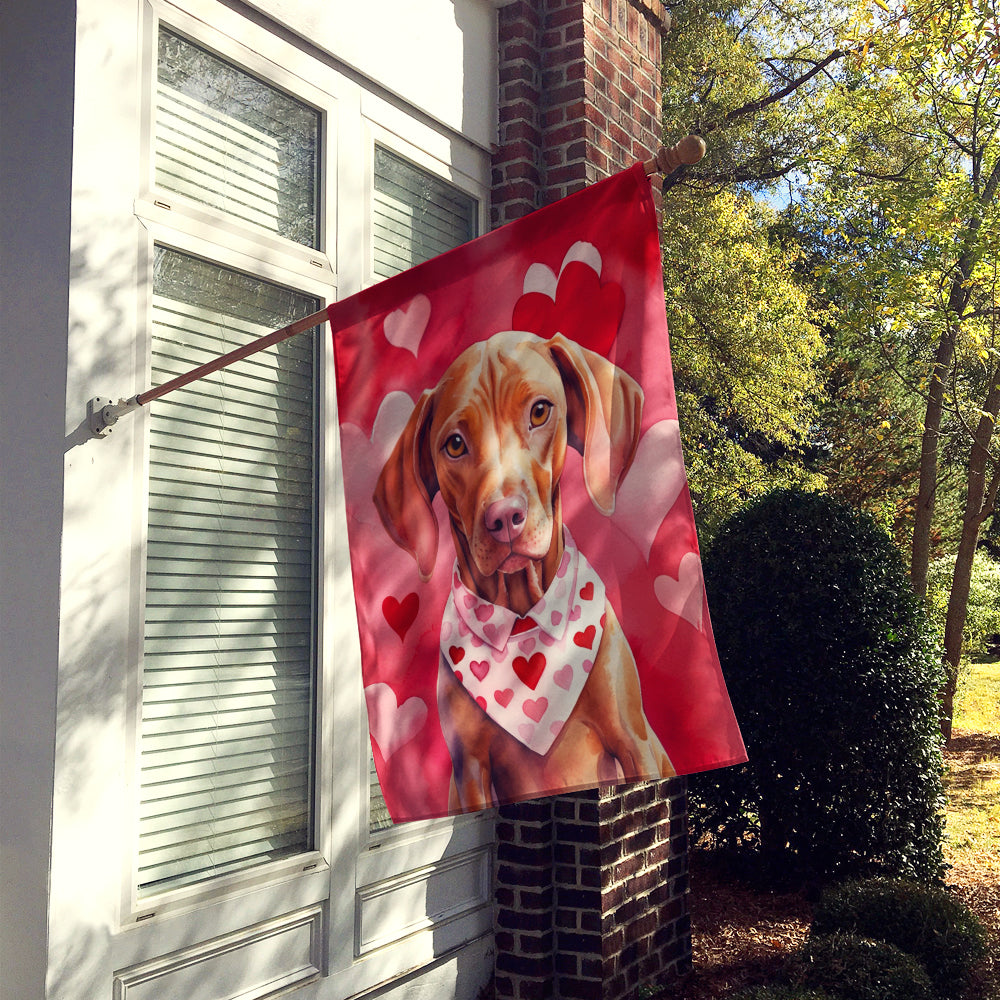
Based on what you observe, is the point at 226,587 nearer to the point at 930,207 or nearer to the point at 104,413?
the point at 104,413

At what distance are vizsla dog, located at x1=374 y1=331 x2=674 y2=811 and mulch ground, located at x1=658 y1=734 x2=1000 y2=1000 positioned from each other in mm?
2767

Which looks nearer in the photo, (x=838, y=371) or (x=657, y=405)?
(x=657, y=405)

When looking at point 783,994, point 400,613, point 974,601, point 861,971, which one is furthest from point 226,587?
point 974,601

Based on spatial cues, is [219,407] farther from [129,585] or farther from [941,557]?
[941,557]

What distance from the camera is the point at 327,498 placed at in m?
3.77

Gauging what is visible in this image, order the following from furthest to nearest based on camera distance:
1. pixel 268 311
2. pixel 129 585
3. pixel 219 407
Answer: pixel 268 311
pixel 219 407
pixel 129 585

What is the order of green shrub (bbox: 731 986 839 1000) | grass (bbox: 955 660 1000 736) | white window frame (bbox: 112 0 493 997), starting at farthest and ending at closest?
grass (bbox: 955 660 1000 736) → green shrub (bbox: 731 986 839 1000) → white window frame (bbox: 112 0 493 997)

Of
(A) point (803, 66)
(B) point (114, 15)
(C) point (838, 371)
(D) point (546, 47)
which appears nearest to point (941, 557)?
(C) point (838, 371)

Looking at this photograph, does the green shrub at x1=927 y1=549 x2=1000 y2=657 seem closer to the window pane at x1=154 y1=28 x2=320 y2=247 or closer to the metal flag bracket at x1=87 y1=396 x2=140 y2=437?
the window pane at x1=154 y1=28 x2=320 y2=247

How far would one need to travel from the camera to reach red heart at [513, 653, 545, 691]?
99.6 inches

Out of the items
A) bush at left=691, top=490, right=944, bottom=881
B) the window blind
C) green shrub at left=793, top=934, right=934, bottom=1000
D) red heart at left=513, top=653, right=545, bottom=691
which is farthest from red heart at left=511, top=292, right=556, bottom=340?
bush at left=691, top=490, right=944, bottom=881

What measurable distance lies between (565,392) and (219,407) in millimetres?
1395

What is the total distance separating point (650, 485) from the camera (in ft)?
8.29

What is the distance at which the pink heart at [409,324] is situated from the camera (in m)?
2.61
